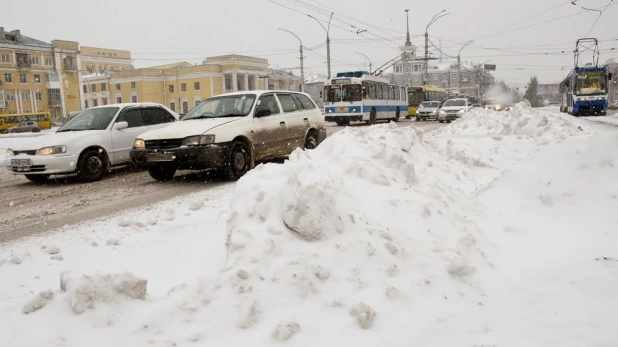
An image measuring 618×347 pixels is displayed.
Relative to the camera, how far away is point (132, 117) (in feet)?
34.6

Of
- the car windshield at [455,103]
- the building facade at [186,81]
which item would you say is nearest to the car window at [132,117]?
the car windshield at [455,103]

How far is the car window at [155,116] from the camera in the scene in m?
10.9

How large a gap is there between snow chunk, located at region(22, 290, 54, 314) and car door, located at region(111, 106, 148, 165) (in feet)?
24.2

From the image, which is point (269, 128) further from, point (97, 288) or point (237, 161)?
point (97, 288)

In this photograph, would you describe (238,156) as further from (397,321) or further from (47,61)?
(47,61)

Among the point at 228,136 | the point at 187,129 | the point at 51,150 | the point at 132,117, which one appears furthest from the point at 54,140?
the point at 228,136

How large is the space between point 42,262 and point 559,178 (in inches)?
215

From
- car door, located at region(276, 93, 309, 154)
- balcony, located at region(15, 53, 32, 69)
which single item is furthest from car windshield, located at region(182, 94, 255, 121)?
balcony, located at region(15, 53, 32, 69)

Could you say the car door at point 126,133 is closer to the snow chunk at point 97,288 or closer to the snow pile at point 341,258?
the snow pile at point 341,258

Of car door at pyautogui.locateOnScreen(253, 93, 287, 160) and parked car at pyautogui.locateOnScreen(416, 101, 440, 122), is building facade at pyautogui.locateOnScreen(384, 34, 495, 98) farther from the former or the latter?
car door at pyautogui.locateOnScreen(253, 93, 287, 160)

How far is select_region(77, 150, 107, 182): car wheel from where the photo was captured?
9312 mm

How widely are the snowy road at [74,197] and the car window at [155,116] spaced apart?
4.10 ft

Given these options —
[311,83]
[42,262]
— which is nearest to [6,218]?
[42,262]

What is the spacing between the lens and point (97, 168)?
377 inches
